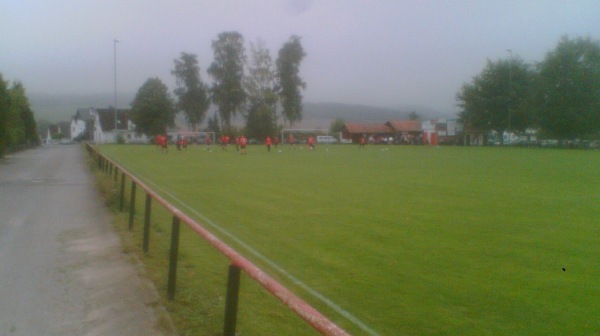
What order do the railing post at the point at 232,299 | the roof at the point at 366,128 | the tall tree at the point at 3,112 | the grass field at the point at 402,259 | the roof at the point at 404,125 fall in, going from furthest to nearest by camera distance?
1. the roof at the point at 366,128
2. the roof at the point at 404,125
3. the tall tree at the point at 3,112
4. the grass field at the point at 402,259
5. the railing post at the point at 232,299

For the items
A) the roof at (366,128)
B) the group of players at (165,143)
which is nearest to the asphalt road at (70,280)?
the group of players at (165,143)

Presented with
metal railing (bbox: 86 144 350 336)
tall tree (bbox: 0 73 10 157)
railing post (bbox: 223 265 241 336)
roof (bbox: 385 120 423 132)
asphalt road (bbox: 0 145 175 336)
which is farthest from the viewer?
roof (bbox: 385 120 423 132)

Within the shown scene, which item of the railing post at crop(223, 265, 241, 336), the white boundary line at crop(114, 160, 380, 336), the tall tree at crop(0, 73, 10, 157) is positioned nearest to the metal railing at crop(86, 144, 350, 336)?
the railing post at crop(223, 265, 241, 336)

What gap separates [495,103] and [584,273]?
78.7m

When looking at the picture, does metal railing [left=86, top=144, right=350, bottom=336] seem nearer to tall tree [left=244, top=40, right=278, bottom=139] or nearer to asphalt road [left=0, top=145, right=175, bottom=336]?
asphalt road [left=0, top=145, right=175, bottom=336]

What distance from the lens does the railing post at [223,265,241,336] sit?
493cm

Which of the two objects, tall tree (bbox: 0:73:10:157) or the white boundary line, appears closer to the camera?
the white boundary line

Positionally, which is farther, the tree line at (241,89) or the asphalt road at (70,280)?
the tree line at (241,89)

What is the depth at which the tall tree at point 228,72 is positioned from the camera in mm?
92812

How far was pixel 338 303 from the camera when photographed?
7031 mm

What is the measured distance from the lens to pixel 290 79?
94.2 meters

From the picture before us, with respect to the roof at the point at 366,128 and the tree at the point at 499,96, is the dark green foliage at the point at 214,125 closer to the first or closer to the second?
the roof at the point at 366,128

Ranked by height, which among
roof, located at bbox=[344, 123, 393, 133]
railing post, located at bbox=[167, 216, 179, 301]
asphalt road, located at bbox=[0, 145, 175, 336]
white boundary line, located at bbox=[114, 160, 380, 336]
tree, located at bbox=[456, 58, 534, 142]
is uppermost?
tree, located at bbox=[456, 58, 534, 142]

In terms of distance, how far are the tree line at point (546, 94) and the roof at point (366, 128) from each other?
119 ft
